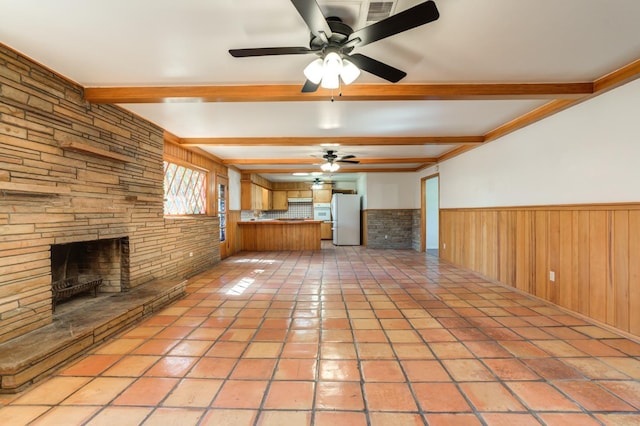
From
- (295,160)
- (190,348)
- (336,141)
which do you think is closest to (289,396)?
(190,348)

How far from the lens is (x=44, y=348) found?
197 centimetres

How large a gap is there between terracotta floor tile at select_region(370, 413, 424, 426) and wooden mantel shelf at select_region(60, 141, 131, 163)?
3.17m

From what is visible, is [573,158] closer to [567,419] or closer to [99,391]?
[567,419]

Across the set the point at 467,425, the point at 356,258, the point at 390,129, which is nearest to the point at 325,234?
the point at 356,258

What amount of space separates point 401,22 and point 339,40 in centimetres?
44

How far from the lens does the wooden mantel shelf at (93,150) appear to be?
8.32 ft

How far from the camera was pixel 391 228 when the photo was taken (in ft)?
27.6

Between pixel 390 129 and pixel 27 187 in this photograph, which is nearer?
pixel 27 187

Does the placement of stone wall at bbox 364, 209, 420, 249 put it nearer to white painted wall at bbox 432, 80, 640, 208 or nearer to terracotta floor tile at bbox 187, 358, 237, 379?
white painted wall at bbox 432, 80, 640, 208

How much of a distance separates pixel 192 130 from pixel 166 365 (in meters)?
3.26

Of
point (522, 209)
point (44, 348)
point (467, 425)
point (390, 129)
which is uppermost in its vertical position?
point (390, 129)

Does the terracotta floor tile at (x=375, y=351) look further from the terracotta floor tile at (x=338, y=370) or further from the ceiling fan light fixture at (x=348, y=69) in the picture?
the ceiling fan light fixture at (x=348, y=69)

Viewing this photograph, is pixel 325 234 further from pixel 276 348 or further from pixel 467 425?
pixel 467 425

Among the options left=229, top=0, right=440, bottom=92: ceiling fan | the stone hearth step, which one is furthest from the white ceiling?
the stone hearth step
